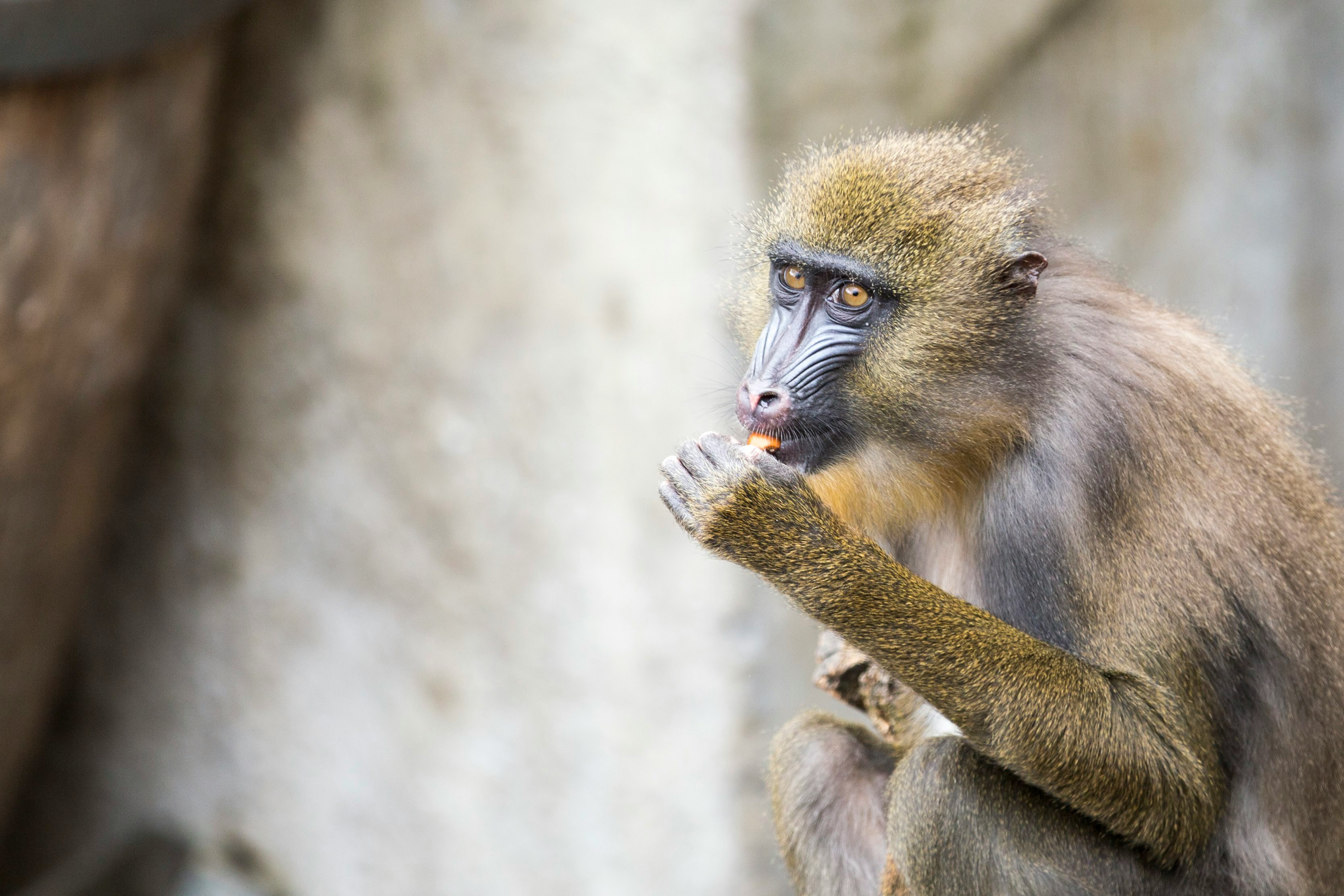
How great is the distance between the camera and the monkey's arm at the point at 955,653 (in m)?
2.46

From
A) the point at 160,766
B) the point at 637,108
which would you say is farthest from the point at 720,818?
Answer: the point at 160,766

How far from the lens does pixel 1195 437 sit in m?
2.68

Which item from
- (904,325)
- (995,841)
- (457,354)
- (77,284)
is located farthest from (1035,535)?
(77,284)

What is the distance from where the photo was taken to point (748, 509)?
247cm

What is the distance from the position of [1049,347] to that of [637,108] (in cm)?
185

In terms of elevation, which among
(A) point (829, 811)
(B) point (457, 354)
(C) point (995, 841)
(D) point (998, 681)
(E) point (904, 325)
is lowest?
(A) point (829, 811)

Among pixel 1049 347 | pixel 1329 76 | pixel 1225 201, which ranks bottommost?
pixel 1049 347

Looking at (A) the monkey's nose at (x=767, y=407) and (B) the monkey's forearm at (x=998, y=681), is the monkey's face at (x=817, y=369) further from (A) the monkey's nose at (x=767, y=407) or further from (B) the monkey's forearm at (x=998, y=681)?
(B) the monkey's forearm at (x=998, y=681)

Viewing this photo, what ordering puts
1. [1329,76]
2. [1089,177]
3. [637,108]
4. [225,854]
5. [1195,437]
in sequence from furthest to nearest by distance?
1. [225,854]
2. [1329,76]
3. [1089,177]
4. [637,108]
5. [1195,437]

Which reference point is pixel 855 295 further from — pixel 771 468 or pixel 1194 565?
pixel 1194 565

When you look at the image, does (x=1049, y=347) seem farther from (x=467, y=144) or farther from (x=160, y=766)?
(x=160, y=766)

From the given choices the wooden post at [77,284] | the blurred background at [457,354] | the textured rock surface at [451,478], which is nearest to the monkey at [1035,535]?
the blurred background at [457,354]

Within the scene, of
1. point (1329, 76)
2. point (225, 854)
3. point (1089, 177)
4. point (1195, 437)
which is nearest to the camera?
point (1195, 437)

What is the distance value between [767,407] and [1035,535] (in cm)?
56
